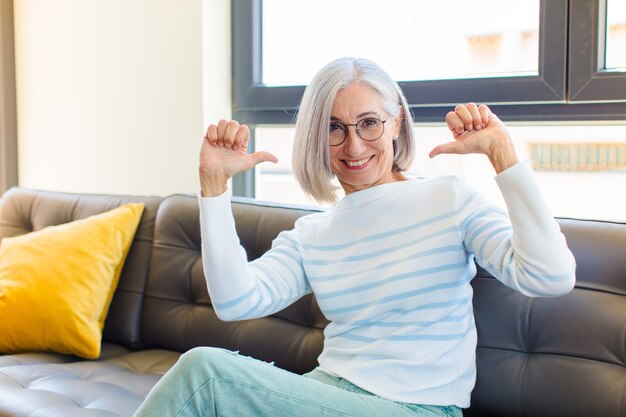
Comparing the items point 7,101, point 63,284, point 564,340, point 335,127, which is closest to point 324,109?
point 335,127

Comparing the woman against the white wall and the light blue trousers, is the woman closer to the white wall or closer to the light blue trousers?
the light blue trousers

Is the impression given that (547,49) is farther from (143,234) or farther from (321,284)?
(143,234)

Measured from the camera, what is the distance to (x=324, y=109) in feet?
5.20

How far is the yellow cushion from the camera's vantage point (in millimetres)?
2184

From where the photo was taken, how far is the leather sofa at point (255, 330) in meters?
1.55

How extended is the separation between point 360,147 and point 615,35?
0.89 m

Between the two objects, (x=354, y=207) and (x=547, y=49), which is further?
(x=547, y=49)

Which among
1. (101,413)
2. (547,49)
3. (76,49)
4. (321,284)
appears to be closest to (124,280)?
(101,413)

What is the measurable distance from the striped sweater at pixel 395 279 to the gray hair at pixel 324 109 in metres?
0.10

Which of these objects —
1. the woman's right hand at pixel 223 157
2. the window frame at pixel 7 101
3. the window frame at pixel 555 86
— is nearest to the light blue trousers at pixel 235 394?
the woman's right hand at pixel 223 157

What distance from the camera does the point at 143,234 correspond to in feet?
7.79

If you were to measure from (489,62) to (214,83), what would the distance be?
1.00m

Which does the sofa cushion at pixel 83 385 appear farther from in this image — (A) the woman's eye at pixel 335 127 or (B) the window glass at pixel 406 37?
(B) the window glass at pixel 406 37

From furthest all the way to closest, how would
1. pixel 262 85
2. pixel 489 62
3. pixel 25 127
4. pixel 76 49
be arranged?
pixel 25 127
pixel 76 49
pixel 262 85
pixel 489 62
